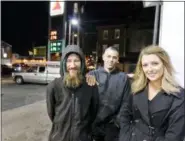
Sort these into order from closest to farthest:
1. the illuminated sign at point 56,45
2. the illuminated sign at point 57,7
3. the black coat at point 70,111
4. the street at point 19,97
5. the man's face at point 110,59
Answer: the black coat at point 70,111 < the man's face at point 110,59 < the street at point 19,97 < the illuminated sign at point 57,7 < the illuminated sign at point 56,45

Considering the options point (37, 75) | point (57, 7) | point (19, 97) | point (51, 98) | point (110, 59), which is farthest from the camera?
point (37, 75)

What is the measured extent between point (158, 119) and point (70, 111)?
27.5 inches

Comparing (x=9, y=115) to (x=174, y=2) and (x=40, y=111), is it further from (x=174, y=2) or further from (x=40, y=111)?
(x=174, y=2)

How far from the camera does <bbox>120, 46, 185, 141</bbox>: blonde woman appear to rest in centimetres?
166

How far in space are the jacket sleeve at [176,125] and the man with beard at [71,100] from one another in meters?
0.69

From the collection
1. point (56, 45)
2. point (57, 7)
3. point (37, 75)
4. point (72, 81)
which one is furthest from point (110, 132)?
point (37, 75)

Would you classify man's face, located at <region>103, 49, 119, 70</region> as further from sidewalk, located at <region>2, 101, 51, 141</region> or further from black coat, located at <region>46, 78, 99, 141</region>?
sidewalk, located at <region>2, 101, 51, 141</region>

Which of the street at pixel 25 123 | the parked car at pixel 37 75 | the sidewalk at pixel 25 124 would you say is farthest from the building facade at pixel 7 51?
the sidewalk at pixel 25 124

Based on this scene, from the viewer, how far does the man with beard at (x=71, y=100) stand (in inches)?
78.4

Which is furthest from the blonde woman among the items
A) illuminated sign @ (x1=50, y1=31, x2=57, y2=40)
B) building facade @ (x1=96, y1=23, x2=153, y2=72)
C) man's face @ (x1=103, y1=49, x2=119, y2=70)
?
building facade @ (x1=96, y1=23, x2=153, y2=72)

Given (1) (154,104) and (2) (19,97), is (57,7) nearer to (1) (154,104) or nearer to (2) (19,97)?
(2) (19,97)

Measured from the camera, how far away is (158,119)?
1695 mm

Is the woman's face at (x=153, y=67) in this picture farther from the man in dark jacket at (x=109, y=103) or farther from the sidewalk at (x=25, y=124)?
the sidewalk at (x=25, y=124)

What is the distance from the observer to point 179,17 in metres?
2.93
